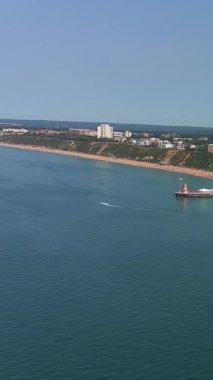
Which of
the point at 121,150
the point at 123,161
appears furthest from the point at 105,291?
the point at 121,150

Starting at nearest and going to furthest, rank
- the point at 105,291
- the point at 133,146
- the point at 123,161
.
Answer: the point at 105,291 → the point at 123,161 → the point at 133,146

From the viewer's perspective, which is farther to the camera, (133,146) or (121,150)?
(133,146)

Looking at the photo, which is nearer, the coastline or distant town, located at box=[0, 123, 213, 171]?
the coastline

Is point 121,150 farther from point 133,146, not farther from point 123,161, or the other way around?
point 123,161

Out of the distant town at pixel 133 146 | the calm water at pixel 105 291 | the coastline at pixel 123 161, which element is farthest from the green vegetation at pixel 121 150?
the calm water at pixel 105 291

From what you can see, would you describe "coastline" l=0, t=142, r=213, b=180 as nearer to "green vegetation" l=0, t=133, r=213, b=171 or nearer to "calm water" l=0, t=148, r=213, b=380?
"green vegetation" l=0, t=133, r=213, b=171

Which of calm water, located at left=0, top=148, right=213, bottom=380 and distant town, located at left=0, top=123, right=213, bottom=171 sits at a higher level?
distant town, located at left=0, top=123, right=213, bottom=171

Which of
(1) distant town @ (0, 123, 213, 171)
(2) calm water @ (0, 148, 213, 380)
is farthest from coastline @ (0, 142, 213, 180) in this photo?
(2) calm water @ (0, 148, 213, 380)

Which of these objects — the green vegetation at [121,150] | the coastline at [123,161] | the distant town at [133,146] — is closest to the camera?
the coastline at [123,161]

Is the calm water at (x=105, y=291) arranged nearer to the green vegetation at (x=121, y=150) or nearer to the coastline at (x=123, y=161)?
the coastline at (x=123, y=161)
